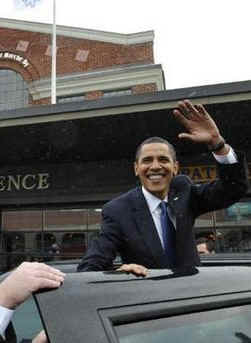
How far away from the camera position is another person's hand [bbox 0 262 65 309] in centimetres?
143

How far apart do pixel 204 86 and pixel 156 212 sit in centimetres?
544

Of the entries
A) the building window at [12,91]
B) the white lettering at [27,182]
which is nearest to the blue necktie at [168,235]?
the white lettering at [27,182]

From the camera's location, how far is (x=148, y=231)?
7.13ft

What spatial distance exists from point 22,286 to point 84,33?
21.0m

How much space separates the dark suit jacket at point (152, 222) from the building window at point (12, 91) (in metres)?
19.9

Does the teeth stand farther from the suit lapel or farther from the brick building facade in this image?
the brick building facade

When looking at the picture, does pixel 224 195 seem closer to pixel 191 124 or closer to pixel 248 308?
pixel 191 124

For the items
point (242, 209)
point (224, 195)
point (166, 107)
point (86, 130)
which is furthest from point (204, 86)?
point (224, 195)

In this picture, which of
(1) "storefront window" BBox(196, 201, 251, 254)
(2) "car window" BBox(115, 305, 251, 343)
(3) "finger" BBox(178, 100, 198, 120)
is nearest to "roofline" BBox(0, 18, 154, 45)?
(1) "storefront window" BBox(196, 201, 251, 254)

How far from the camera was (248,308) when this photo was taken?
5.28 ft

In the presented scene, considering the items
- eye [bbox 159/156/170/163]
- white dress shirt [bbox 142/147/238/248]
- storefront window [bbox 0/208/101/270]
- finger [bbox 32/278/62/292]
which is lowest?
storefront window [bbox 0/208/101/270]

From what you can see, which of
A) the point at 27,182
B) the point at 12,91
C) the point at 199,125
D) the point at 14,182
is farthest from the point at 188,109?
the point at 12,91

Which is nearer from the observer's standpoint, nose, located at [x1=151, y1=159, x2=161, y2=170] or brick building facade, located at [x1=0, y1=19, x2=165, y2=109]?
nose, located at [x1=151, y1=159, x2=161, y2=170]

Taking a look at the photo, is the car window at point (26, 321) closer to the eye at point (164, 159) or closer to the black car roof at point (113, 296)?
the black car roof at point (113, 296)
